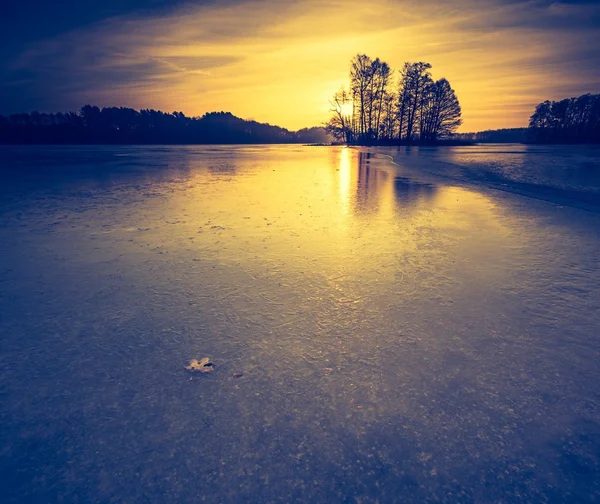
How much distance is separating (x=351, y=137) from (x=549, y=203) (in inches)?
1820

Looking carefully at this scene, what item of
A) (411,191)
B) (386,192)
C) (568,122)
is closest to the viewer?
(386,192)

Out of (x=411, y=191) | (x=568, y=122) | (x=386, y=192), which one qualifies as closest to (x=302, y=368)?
(x=386, y=192)

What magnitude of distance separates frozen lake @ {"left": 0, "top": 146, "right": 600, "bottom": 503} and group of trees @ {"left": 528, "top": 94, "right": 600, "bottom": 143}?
6165 centimetres

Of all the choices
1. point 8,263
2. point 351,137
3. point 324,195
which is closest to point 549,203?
point 324,195

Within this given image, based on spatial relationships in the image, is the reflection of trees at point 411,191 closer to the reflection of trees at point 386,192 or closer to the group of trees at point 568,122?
the reflection of trees at point 386,192

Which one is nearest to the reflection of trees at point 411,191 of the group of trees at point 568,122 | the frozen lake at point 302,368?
the frozen lake at point 302,368

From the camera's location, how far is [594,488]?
4.11 feet

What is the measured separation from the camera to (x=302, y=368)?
192cm

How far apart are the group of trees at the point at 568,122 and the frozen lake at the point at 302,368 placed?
6165cm

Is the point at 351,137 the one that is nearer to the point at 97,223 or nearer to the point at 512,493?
the point at 97,223

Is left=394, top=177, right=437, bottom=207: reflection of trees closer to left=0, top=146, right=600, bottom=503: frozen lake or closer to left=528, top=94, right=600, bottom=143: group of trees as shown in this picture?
left=0, top=146, right=600, bottom=503: frozen lake

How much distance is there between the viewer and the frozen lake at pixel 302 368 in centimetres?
131

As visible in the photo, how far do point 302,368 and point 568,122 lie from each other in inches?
2894

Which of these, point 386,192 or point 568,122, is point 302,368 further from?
point 568,122
